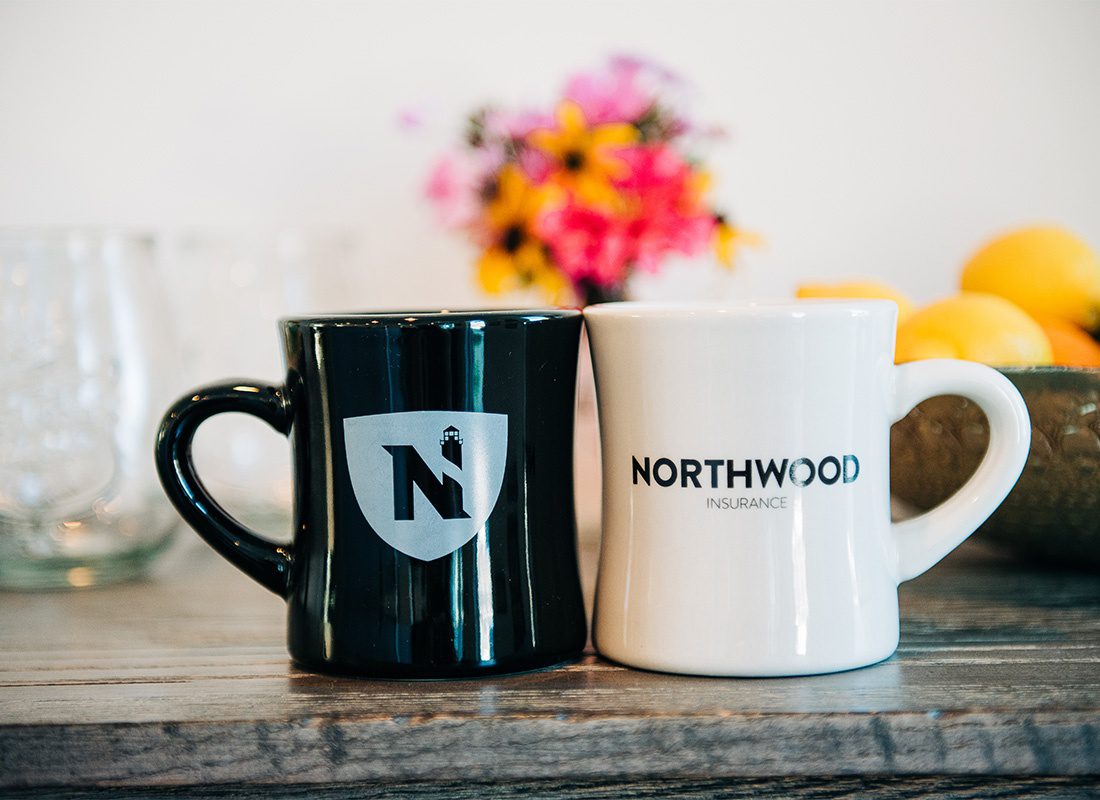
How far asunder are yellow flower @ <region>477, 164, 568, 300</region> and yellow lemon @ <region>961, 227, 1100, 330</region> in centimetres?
34

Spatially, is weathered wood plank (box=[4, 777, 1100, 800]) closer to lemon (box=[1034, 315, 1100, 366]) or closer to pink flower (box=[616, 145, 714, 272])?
lemon (box=[1034, 315, 1100, 366])

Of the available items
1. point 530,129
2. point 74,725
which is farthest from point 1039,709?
point 530,129

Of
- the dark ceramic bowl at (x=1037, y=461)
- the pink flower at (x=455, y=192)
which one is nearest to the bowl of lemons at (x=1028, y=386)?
the dark ceramic bowl at (x=1037, y=461)

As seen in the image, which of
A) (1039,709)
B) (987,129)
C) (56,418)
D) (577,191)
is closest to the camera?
(1039,709)

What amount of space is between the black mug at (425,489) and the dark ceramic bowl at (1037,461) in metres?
0.25

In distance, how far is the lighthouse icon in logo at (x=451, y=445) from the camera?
0.43 m

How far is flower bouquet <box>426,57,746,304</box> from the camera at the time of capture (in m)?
0.85

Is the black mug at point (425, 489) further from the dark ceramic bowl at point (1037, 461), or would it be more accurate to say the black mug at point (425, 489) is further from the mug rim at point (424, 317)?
the dark ceramic bowl at point (1037, 461)

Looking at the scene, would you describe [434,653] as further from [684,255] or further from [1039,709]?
[684,255]

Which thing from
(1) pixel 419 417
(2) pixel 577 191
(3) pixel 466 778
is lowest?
(3) pixel 466 778

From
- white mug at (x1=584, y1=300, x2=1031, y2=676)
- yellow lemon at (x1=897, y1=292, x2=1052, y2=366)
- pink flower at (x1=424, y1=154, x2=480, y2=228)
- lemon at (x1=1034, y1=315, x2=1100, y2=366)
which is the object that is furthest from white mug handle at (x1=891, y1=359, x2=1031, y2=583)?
pink flower at (x1=424, y1=154, x2=480, y2=228)

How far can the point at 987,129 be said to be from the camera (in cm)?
97

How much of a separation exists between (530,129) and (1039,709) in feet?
2.11

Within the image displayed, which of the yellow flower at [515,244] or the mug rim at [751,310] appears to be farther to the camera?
the yellow flower at [515,244]
